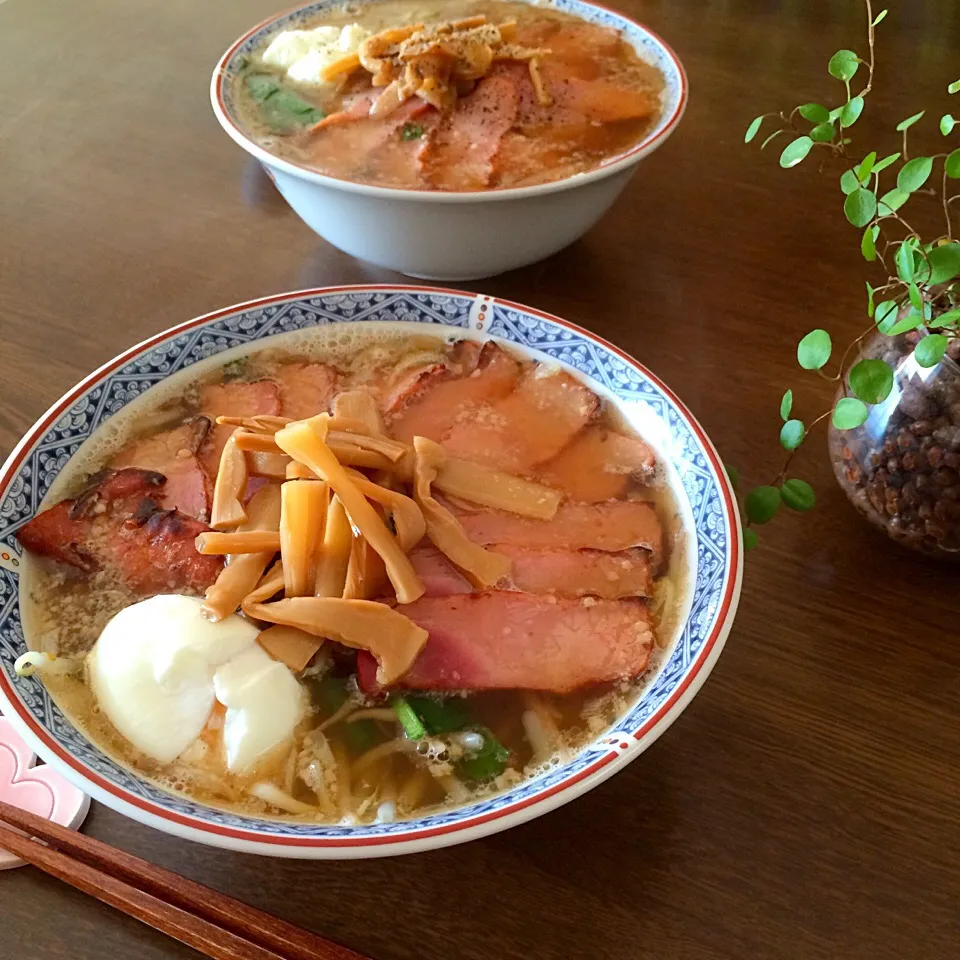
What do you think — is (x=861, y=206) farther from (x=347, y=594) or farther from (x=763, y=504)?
(x=347, y=594)

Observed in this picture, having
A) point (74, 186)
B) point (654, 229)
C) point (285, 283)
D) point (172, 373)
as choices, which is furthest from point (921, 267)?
point (74, 186)

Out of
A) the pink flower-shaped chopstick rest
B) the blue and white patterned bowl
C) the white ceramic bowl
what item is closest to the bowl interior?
the white ceramic bowl

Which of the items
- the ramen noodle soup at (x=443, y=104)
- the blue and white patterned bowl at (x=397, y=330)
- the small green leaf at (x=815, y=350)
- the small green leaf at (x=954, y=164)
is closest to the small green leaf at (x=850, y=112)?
the small green leaf at (x=954, y=164)

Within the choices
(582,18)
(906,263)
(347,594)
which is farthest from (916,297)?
(582,18)

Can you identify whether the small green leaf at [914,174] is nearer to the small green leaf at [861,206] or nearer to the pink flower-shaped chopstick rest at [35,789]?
the small green leaf at [861,206]

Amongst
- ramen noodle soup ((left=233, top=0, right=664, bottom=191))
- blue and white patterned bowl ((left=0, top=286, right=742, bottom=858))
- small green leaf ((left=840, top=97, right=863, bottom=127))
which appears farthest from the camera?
ramen noodle soup ((left=233, top=0, right=664, bottom=191))

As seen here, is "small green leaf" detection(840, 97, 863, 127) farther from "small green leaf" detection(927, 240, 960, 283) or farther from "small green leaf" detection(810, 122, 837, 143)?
"small green leaf" detection(927, 240, 960, 283)

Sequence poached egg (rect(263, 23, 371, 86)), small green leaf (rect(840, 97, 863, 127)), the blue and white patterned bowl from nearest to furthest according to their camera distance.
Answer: the blue and white patterned bowl → small green leaf (rect(840, 97, 863, 127)) → poached egg (rect(263, 23, 371, 86))
